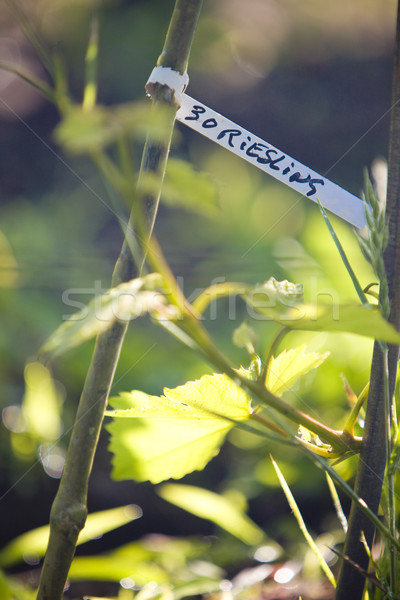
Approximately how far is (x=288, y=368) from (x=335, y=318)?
0.11 m

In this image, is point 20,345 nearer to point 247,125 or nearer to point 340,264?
point 340,264

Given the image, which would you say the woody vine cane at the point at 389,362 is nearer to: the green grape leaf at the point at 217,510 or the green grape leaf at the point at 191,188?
the green grape leaf at the point at 191,188

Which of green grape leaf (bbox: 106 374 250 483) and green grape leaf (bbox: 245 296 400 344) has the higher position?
green grape leaf (bbox: 245 296 400 344)

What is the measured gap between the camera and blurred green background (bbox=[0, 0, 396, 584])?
68 cm

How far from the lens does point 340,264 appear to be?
2.19ft

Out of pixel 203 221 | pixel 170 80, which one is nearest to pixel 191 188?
pixel 170 80

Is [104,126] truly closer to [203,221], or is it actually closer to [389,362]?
[389,362]

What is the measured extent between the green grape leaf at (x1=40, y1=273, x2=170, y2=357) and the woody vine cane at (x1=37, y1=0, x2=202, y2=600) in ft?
0.20

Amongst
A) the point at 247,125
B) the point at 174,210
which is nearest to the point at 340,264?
the point at 174,210

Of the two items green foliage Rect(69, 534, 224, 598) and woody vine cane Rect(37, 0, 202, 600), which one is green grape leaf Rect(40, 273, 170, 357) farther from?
green foliage Rect(69, 534, 224, 598)

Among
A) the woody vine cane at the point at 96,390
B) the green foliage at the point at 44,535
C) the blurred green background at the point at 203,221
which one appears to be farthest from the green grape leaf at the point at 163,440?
the green foliage at the point at 44,535

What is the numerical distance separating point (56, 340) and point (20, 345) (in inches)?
29.3

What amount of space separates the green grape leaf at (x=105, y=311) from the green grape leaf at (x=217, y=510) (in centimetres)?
48

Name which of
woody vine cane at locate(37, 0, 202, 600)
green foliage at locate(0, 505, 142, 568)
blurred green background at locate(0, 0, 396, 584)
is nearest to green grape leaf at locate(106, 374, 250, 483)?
woody vine cane at locate(37, 0, 202, 600)
